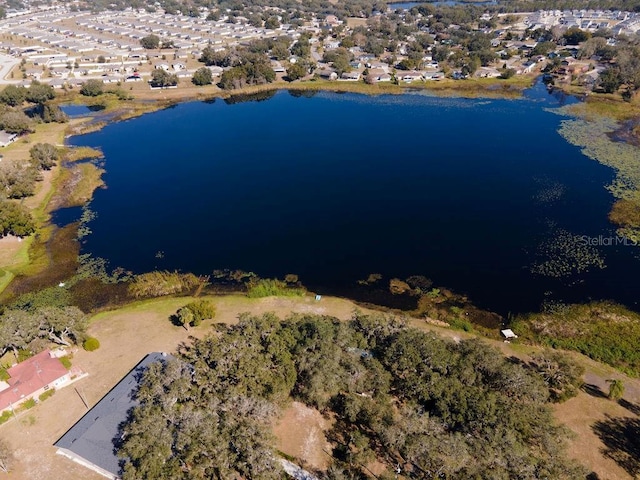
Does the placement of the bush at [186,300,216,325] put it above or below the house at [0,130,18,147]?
below

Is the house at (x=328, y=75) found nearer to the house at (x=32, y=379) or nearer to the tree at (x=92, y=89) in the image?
the tree at (x=92, y=89)

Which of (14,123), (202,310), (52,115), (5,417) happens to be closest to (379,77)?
(52,115)

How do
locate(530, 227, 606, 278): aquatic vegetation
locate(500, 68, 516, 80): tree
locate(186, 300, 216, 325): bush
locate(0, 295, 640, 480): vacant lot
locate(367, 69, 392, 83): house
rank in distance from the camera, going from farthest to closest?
locate(367, 69, 392, 83): house → locate(500, 68, 516, 80): tree → locate(530, 227, 606, 278): aquatic vegetation → locate(186, 300, 216, 325): bush → locate(0, 295, 640, 480): vacant lot

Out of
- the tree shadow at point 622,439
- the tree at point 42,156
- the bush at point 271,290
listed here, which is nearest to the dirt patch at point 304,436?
the bush at point 271,290

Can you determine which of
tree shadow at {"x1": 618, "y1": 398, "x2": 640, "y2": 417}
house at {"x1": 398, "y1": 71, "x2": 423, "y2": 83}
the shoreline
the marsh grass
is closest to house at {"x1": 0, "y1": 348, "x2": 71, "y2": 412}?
tree shadow at {"x1": 618, "y1": 398, "x2": 640, "y2": 417}

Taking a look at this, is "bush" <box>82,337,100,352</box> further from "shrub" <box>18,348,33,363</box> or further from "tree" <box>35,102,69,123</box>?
"tree" <box>35,102,69,123</box>

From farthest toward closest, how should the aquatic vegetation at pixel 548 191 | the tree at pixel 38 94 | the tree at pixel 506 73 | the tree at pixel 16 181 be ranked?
1. the tree at pixel 506 73
2. the tree at pixel 38 94
3. the aquatic vegetation at pixel 548 191
4. the tree at pixel 16 181

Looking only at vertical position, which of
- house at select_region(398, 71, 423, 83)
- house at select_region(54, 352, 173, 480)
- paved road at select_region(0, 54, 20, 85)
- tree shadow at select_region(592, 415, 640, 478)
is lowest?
tree shadow at select_region(592, 415, 640, 478)

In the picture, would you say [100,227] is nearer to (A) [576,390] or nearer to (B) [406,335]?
(B) [406,335]
